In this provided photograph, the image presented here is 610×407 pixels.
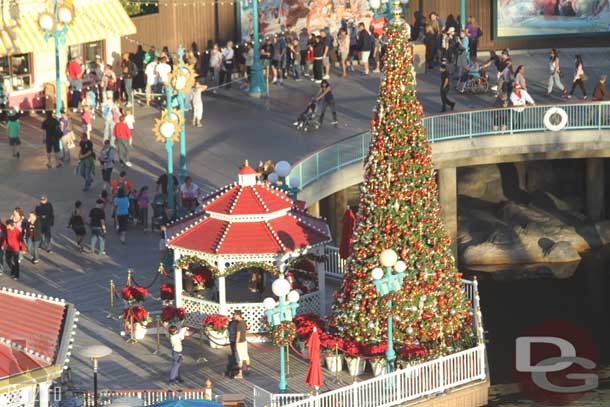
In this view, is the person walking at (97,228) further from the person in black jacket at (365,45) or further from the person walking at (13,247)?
the person in black jacket at (365,45)

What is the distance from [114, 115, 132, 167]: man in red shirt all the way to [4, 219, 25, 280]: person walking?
8078mm

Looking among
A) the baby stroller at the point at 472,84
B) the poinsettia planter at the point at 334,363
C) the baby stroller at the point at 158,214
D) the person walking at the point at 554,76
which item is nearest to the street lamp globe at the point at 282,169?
the baby stroller at the point at 158,214

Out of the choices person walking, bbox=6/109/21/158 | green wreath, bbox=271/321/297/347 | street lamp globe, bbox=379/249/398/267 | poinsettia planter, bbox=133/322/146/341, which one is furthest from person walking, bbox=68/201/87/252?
street lamp globe, bbox=379/249/398/267

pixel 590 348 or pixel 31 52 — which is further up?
pixel 31 52

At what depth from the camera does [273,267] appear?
135 feet

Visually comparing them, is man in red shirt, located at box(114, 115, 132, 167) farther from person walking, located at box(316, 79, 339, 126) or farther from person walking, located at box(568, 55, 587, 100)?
person walking, located at box(568, 55, 587, 100)

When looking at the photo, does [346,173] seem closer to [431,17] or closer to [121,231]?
[121,231]

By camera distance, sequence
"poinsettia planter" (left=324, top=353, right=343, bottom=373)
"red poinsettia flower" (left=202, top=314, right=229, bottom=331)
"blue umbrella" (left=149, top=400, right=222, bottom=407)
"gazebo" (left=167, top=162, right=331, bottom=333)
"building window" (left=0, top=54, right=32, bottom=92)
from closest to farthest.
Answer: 1. "blue umbrella" (left=149, top=400, right=222, bottom=407)
2. "poinsettia planter" (left=324, top=353, right=343, bottom=373)
3. "red poinsettia flower" (left=202, top=314, right=229, bottom=331)
4. "gazebo" (left=167, top=162, right=331, bottom=333)
5. "building window" (left=0, top=54, right=32, bottom=92)

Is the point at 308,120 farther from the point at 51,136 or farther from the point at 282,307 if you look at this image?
the point at 282,307

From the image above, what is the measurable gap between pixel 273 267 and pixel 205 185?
413 inches

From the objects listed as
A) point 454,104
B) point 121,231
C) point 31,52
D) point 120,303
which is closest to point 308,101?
point 454,104

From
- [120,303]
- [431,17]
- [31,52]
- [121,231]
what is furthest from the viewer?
[431,17]

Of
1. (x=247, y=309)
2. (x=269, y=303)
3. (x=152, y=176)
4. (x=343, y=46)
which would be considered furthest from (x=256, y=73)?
(x=269, y=303)

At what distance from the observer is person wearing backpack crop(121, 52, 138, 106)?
58875 mm
